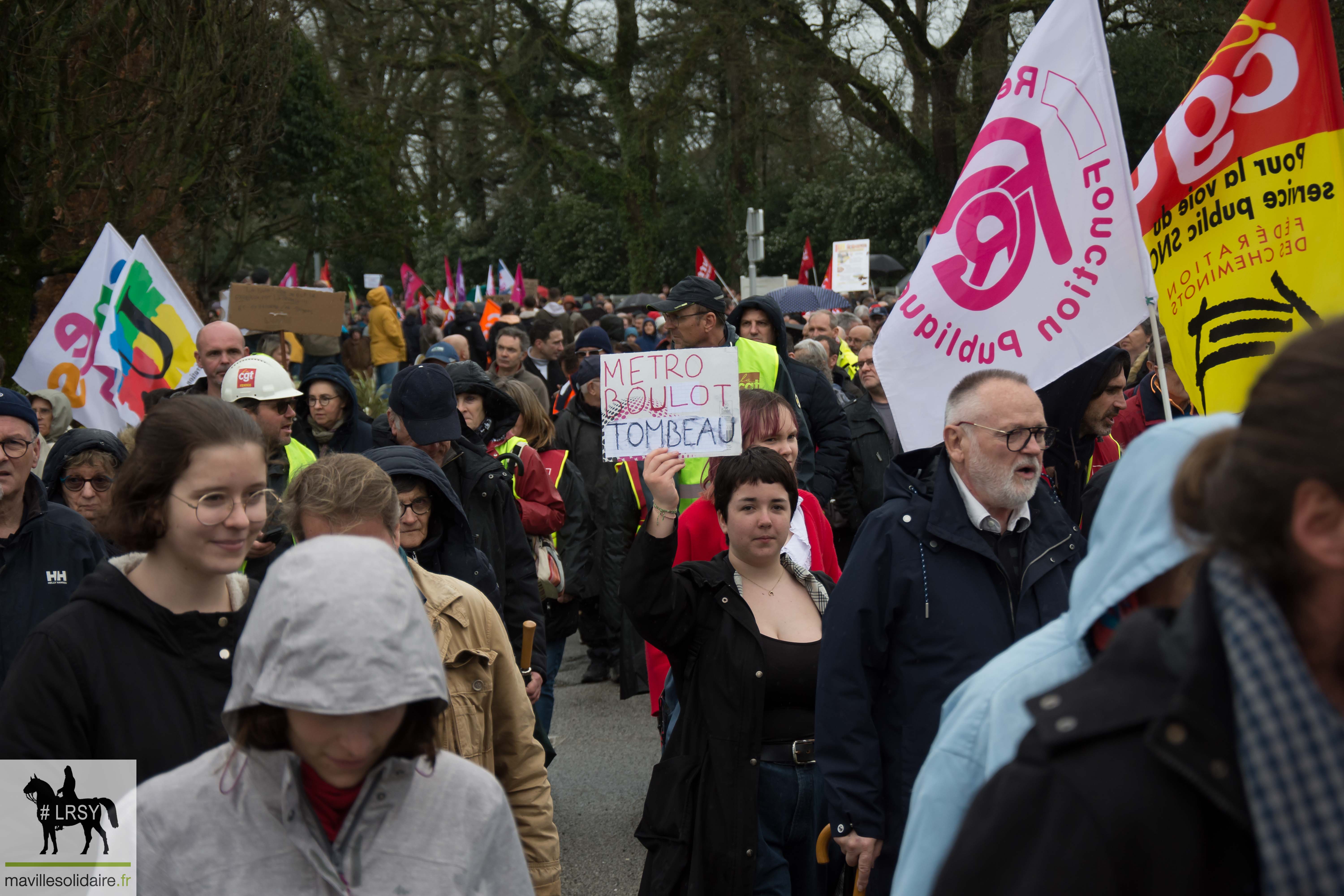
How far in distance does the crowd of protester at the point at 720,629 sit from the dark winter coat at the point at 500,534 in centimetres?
1

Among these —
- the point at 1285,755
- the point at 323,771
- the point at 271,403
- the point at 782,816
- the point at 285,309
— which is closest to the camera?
the point at 1285,755

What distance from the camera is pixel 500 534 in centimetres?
472

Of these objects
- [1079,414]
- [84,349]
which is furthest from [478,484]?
[84,349]

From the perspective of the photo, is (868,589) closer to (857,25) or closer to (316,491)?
(316,491)

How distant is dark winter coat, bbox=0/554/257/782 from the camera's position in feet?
7.13

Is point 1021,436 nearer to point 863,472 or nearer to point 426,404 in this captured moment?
point 426,404

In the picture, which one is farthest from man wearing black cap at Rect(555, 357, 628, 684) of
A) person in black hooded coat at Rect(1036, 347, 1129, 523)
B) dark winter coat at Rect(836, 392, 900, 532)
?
person in black hooded coat at Rect(1036, 347, 1129, 523)

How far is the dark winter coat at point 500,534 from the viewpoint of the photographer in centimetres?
465

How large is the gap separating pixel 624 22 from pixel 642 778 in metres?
23.3

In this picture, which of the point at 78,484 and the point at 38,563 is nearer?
the point at 38,563

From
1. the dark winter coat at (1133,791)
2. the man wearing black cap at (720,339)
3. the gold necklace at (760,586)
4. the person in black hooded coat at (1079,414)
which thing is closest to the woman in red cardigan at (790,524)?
the gold necklace at (760,586)

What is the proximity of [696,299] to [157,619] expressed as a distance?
12.0 ft

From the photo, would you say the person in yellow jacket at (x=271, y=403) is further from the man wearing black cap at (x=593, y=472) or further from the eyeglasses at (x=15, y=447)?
the man wearing black cap at (x=593, y=472)

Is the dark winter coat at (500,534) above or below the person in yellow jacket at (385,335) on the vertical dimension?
below
